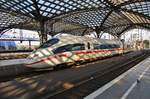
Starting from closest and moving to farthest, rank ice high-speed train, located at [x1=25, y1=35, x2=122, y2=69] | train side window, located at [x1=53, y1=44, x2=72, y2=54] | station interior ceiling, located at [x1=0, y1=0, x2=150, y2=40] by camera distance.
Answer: ice high-speed train, located at [x1=25, y1=35, x2=122, y2=69] → train side window, located at [x1=53, y1=44, x2=72, y2=54] → station interior ceiling, located at [x1=0, y1=0, x2=150, y2=40]

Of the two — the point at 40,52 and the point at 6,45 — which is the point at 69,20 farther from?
the point at 40,52

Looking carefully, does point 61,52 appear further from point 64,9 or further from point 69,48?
point 64,9

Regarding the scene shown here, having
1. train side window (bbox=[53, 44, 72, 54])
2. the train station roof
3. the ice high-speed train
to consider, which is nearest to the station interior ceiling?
the train station roof

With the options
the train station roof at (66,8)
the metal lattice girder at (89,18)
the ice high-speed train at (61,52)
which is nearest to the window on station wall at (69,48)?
the ice high-speed train at (61,52)

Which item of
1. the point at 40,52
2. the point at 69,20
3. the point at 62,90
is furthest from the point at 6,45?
the point at 62,90

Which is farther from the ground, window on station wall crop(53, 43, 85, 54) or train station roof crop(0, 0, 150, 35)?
train station roof crop(0, 0, 150, 35)

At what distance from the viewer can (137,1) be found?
5428 centimetres

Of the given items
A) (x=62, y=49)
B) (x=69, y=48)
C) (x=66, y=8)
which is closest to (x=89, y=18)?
(x=66, y=8)

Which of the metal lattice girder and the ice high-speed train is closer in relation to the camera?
the ice high-speed train

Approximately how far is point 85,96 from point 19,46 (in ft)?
233

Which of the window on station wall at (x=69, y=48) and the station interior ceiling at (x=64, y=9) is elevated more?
the station interior ceiling at (x=64, y=9)

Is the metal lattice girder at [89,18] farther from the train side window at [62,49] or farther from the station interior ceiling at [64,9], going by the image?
the train side window at [62,49]

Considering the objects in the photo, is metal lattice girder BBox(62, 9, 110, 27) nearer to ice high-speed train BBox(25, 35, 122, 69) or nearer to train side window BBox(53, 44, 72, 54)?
ice high-speed train BBox(25, 35, 122, 69)

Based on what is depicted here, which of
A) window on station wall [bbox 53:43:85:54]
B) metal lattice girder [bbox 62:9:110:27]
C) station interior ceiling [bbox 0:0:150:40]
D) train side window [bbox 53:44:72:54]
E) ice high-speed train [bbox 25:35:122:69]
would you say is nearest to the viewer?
ice high-speed train [bbox 25:35:122:69]
